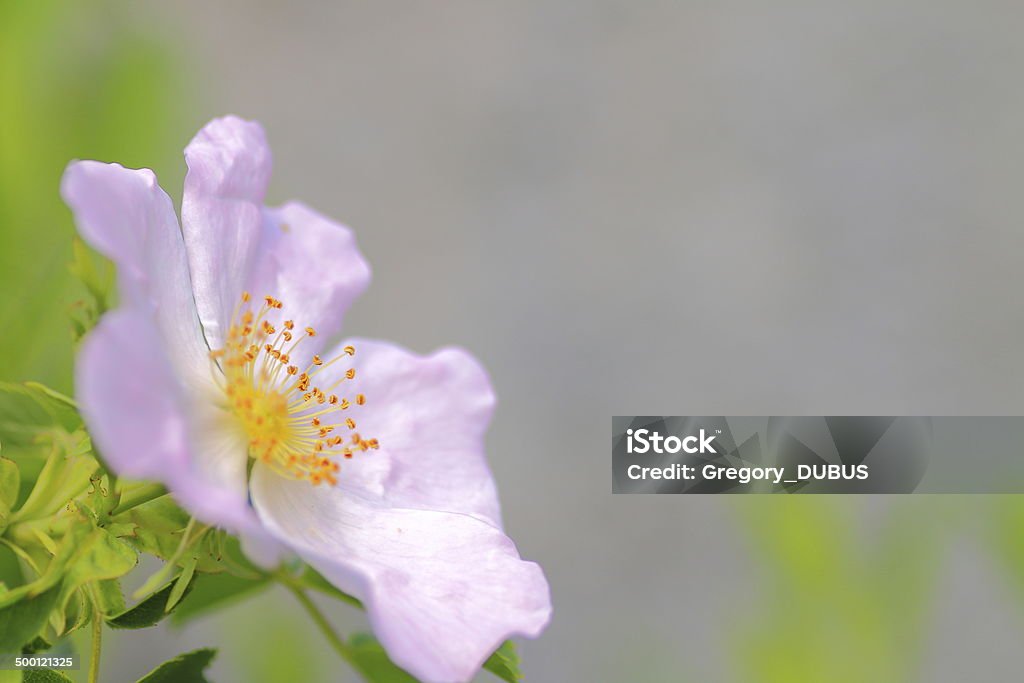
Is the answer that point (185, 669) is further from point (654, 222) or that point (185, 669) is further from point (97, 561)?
point (654, 222)

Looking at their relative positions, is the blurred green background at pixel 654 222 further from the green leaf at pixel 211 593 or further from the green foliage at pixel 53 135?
the green leaf at pixel 211 593

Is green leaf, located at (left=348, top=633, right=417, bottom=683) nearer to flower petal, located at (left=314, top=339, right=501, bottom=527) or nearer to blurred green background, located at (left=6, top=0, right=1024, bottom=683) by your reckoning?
flower petal, located at (left=314, top=339, right=501, bottom=527)

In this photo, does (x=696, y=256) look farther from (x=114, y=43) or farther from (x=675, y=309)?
(x=114, y=43)

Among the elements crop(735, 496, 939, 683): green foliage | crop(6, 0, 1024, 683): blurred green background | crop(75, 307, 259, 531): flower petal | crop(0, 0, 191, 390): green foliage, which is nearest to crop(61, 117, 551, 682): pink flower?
crop(75, 307, 259, 531): flower petal

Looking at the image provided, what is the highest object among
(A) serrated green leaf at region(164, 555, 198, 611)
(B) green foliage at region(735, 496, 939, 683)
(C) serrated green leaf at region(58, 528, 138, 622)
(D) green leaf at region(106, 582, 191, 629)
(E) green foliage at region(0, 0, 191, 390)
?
(E) green foliage at region(0, 0, 191, 390)

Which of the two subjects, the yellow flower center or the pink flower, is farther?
the yellow flower center

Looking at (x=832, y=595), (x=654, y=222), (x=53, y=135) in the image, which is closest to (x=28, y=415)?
(x=53, y=135)
